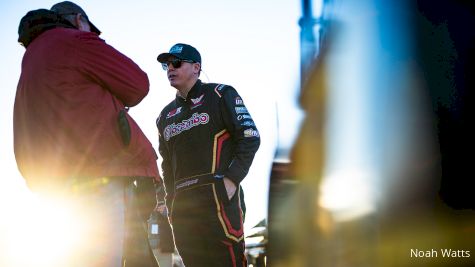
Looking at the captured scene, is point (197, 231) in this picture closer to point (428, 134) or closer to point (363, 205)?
point (363, 205)

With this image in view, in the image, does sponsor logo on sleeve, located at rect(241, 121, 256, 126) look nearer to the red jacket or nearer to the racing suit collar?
the racing suit collar

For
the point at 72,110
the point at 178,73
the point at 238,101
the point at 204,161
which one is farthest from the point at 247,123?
the point at 72,110

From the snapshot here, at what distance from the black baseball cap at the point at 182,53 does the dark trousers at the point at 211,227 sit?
1112 mm

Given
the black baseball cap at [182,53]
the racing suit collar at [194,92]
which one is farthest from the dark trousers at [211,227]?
the black baseball cap at [182,53]

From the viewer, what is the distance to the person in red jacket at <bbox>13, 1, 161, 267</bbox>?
227 cm

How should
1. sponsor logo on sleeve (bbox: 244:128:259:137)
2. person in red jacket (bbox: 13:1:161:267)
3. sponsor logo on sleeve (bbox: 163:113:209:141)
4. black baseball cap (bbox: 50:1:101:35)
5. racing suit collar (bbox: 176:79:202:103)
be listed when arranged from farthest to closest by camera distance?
1. racing suit collar (bbox: 176:79:202:103)
2. sponsor logo on sleeve (bbox: 163:113:209:141)
3. sponsor logo on sleeve (bbox: 244:128:259:137)
4. black baseball cap (bbox: 50:1:101:35)
5. person in red jacket (bbox: 13:1:161:267)

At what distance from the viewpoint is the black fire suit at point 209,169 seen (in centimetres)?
370

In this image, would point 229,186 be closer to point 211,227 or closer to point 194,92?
point 211,227

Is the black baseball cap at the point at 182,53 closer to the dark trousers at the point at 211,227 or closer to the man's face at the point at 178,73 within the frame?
the man's face at the point at 178,73

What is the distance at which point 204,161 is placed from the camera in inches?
152

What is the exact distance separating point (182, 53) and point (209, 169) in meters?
1.06

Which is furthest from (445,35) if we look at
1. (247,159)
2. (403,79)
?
(247,159)

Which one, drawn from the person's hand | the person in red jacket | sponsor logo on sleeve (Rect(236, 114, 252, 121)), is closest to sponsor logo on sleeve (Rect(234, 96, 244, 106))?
Answer: sponsor logo on sleeve (Rect(236, 114, 252, 121))

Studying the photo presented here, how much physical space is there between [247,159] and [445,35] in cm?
205
